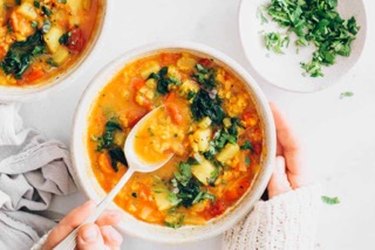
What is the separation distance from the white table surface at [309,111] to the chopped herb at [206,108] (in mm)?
234

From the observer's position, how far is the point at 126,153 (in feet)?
7.97

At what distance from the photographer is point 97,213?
2387 mm

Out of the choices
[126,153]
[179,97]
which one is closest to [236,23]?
[179,97]

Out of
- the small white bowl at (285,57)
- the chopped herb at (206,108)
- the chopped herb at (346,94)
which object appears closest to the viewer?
the chopped herb at (206,108)

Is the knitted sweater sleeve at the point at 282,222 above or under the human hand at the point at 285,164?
under

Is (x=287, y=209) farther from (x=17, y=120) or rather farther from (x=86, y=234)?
(x=17, y=120)

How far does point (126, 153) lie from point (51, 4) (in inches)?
17.1

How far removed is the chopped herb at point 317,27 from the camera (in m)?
2.63

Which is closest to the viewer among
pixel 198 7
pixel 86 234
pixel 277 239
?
pixel 86 234

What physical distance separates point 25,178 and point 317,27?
892 mm

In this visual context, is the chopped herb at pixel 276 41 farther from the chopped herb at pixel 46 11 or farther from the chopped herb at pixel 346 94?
the chopped herb at pixel 46 11

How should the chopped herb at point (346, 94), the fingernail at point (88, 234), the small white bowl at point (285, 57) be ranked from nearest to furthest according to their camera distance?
the fingernail at point (88, 234) < the small white bowl at point (285, 57) < the chopped herb at point (346, 94)

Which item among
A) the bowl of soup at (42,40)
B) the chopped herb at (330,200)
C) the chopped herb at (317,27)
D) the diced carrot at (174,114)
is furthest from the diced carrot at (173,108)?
the chopped herb at (330,200)

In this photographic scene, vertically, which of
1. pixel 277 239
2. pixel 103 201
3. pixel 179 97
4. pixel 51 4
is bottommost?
pixel 277 239
